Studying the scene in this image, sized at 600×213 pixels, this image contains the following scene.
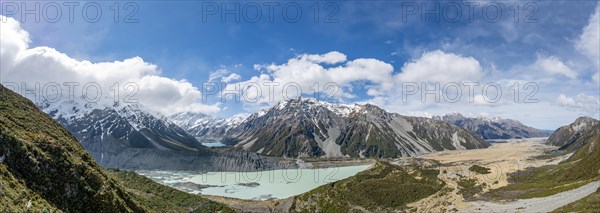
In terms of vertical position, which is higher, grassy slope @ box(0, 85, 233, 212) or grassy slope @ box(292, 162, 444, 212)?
grassy slope @ box(0, 85, 233, 212)

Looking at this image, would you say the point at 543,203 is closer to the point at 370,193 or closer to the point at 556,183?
the point at 556,183

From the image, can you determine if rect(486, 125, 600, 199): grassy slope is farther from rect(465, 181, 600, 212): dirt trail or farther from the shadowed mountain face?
the shadowed mountain face

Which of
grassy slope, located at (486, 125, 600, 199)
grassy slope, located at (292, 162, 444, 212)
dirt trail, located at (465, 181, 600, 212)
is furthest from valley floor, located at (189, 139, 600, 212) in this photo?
grassy slope, located at (292, 162, 444, 212)

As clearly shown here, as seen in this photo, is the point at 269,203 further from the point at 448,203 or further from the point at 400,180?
the point at 448,203

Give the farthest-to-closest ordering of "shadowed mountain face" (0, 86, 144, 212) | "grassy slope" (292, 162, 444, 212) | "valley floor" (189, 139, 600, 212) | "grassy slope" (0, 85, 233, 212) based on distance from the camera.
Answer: "grassy slope" (292, 162, 444, 212) < "valley floor" (189, 139, 600, 212) < "shadowed mountain face" (0, 86, 144, 212) < "grassy slope" (0, 85, 233, 212)

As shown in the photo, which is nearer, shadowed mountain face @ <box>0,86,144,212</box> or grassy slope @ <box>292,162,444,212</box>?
shadowed mountain face @ <box>0,86,144,212</box>

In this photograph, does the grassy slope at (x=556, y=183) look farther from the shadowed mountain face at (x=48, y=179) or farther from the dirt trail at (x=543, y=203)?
the shadowed mountain face at (x=48, y=179)
